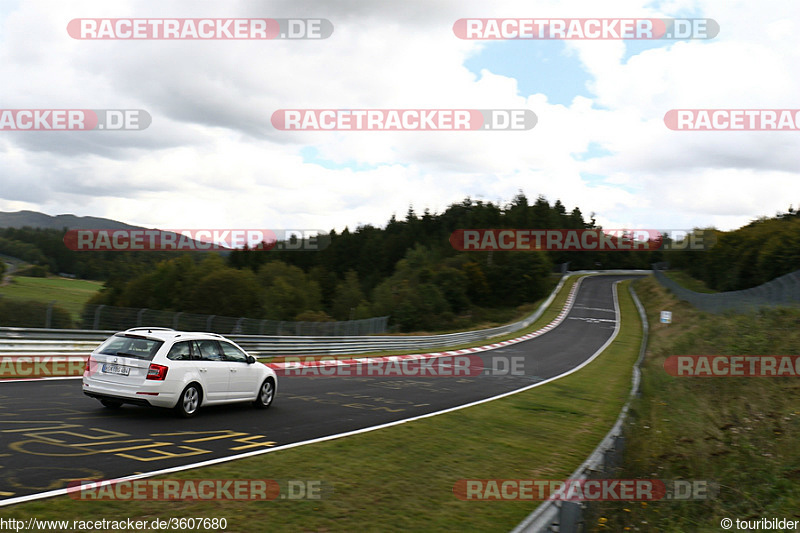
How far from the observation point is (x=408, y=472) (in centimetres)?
804

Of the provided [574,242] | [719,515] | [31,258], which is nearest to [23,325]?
[719,515]

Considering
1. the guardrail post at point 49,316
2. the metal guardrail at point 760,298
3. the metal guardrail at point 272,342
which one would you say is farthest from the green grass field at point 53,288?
the metal guardrail at point 760,298

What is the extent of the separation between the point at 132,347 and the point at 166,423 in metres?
1.42

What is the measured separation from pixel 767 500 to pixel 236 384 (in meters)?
8.52

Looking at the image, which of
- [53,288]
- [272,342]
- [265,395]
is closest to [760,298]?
[272,342]

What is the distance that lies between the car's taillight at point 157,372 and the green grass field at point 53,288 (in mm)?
42647

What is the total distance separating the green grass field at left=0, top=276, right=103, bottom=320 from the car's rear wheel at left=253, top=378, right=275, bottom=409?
41.1 metres

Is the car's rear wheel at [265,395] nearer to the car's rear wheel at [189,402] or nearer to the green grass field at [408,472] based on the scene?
the green grass field at [408,472]

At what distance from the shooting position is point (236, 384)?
11656 millimetres

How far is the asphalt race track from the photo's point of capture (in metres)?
6.96

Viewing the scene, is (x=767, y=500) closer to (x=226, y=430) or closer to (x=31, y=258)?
(x=226, y=430)

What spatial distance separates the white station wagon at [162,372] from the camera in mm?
10023

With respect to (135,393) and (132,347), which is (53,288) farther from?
(135,393)

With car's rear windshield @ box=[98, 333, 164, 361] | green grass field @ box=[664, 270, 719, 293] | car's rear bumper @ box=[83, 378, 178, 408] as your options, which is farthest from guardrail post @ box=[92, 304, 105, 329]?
green grass field @ box=[664, 270, 719, 293]
